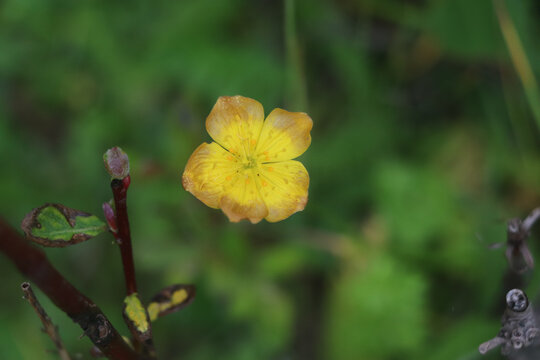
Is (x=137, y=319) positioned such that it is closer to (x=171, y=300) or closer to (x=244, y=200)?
(x=171, y=300)

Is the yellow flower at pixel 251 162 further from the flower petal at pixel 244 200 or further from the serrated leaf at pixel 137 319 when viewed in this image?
the serrated leaf at pixel 137 319

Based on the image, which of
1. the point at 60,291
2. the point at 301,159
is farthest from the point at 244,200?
the point at 301,159

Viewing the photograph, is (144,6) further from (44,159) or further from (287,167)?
(287,167)

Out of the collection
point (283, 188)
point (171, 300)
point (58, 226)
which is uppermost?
point (58, 226)

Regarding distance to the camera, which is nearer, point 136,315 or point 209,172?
point 136,315

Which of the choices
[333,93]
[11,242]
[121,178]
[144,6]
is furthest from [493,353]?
[144,6]

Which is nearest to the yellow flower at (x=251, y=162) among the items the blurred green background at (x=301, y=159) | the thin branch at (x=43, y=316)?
the thin branch at (x=43, y=316)

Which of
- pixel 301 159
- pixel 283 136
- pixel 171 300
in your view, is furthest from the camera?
pixel 301 159
